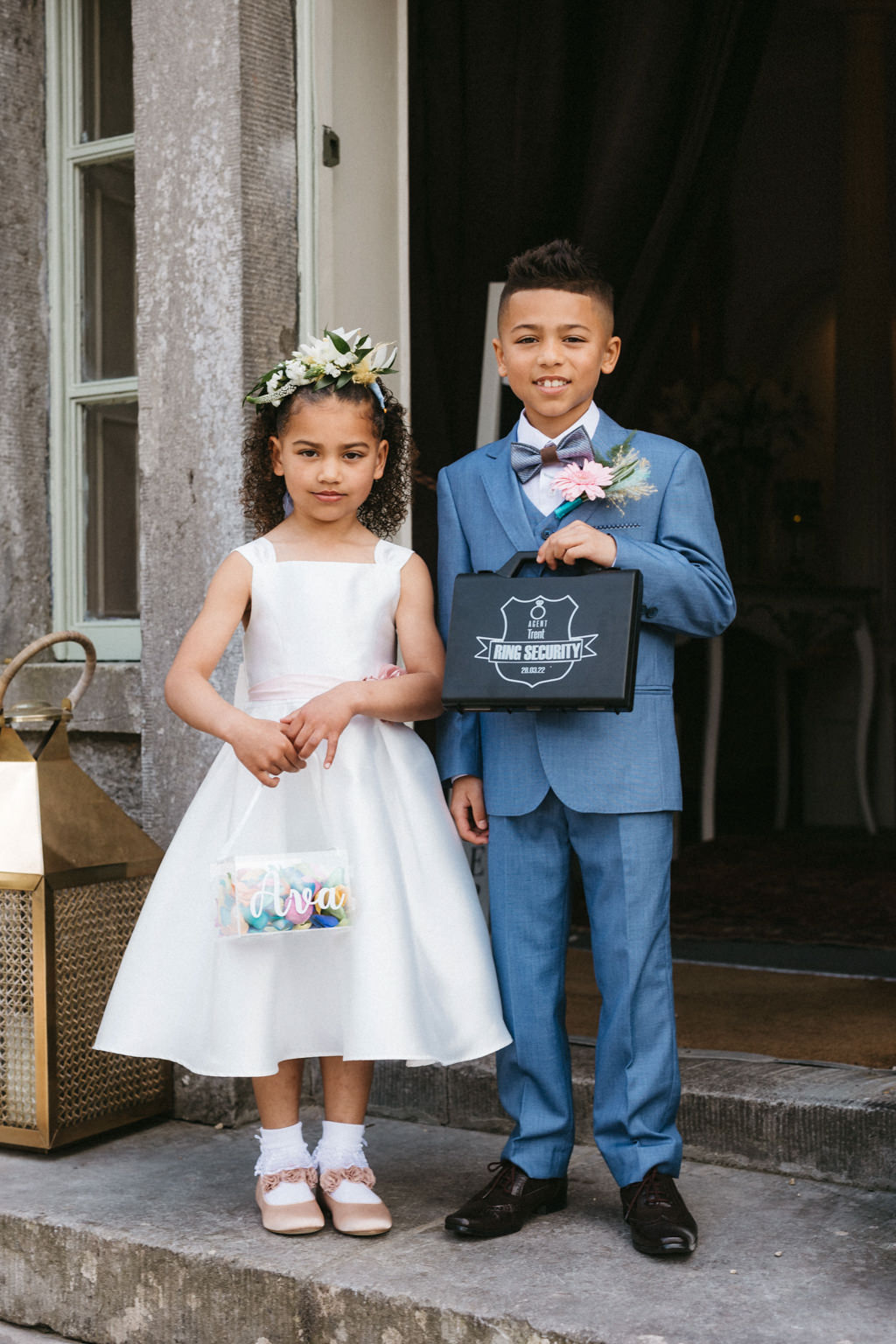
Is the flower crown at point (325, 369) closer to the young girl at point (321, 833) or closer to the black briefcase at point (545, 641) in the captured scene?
the young girl at point (321, 833)

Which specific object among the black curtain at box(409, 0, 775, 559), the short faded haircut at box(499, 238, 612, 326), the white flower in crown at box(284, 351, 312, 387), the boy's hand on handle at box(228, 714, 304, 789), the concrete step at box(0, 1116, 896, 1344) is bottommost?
the concrete step at box(0, 1116, 896, 1344)

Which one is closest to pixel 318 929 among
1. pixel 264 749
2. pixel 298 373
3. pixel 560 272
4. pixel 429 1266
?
pixel 264 749

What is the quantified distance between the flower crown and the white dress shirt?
30 cm

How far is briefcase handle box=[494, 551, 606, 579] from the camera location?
2355mm

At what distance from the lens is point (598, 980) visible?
8.20 ft

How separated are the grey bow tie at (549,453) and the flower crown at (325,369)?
0.30 meters

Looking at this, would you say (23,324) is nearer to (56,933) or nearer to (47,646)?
(47,646)

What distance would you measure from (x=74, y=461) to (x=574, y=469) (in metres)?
2.04

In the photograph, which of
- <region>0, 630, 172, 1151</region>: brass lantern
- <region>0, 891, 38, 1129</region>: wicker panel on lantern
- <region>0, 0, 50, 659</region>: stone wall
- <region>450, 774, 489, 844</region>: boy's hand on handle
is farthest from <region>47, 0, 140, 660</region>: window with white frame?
<region>450, 774, 489, 844</region>: boy's hand on handle

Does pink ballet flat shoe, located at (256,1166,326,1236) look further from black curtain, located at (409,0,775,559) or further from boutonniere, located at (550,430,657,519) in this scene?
black curtain, located at (409,0,775,559)

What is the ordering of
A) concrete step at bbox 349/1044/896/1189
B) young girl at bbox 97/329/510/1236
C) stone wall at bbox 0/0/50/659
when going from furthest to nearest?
1. stone wall at bbox 0/0/50/659
2. concrete step at bbox 349/1044/896/1189
3. young girl at bbox 97/329/510/1236

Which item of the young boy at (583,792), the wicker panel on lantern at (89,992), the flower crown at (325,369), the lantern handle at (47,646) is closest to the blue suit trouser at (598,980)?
the young boy at (583,792)

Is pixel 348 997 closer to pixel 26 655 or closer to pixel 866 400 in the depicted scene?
pixel 26 655

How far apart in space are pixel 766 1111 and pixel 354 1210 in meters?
0.87
